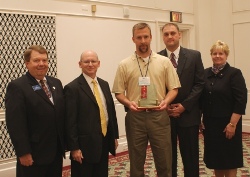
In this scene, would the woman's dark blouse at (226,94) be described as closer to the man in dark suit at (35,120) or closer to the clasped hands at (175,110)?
the clasped hands at (175,110)

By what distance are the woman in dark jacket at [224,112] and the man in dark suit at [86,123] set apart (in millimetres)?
1121

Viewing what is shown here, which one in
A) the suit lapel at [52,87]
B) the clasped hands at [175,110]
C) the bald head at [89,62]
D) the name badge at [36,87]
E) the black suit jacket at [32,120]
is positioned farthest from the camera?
the clasped hands at [175,110]

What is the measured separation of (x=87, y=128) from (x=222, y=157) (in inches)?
56.6

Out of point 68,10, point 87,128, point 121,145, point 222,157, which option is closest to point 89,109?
point 87,128

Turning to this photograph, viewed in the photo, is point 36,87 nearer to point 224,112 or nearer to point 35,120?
point 35,120

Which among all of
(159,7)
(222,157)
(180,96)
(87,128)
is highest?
(159,7)

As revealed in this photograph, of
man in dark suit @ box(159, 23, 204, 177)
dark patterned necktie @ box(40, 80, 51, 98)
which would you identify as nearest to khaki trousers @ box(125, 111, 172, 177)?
man in dark suit @ box(159, 23, 204, 177)

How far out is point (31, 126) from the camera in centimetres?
258

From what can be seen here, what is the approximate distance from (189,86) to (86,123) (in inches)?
44.4

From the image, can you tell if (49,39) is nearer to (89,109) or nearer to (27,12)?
(27,12)

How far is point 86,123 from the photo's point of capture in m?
2.83

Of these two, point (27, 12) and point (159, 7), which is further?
point (159, 7)

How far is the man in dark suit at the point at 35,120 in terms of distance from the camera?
8.20 feet

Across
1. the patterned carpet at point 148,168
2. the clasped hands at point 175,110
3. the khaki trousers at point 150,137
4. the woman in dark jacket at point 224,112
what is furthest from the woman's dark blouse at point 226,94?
the patterned carpet at point 148,168
